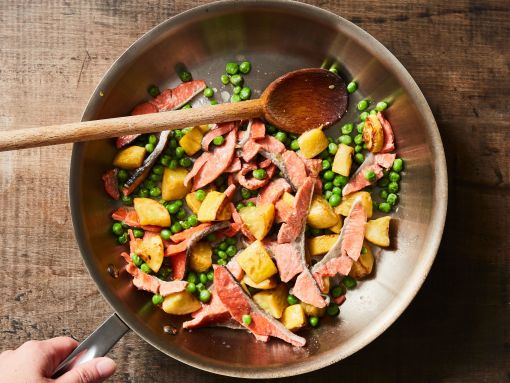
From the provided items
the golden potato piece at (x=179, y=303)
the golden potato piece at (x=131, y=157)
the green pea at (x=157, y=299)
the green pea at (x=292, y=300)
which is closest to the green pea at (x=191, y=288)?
the golden potato piece at (x=179, y=303)

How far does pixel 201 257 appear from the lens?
3457mm

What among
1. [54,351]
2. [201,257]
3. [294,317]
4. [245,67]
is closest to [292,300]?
[294,317]

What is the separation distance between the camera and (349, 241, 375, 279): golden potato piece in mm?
3455

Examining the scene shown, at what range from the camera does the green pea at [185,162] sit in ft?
11.5

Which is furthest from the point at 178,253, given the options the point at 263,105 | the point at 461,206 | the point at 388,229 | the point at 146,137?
the point at 461,206

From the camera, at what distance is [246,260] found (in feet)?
11.0

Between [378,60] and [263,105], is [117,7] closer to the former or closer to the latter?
[263,105]

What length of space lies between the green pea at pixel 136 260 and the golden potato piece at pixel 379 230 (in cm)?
149

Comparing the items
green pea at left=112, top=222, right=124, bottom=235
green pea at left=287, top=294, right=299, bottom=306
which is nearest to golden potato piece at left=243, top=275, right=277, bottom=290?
green pea at left=287, top=294, right=299, bottom=306

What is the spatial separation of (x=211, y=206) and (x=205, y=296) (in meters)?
0.59

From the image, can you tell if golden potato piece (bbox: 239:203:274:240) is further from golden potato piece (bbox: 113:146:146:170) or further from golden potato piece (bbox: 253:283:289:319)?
golden potato piece (bbox: 113:146:146:170)

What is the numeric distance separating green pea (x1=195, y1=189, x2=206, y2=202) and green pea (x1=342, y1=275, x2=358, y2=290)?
3.56ft

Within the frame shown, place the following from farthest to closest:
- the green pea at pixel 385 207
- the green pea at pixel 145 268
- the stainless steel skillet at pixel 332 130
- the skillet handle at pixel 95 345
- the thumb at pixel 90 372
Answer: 1. the green pea at pixel 385 207
2. the green pea at pixel 145 268
3. the stainless steel skillet at pixel 332 130
4. the skillet handle at pixel 95 345
5. the thumb at pixel 90 372

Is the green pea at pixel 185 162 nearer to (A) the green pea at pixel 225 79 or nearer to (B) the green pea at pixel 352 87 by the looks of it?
(A) the green pea at pixel 225 79
